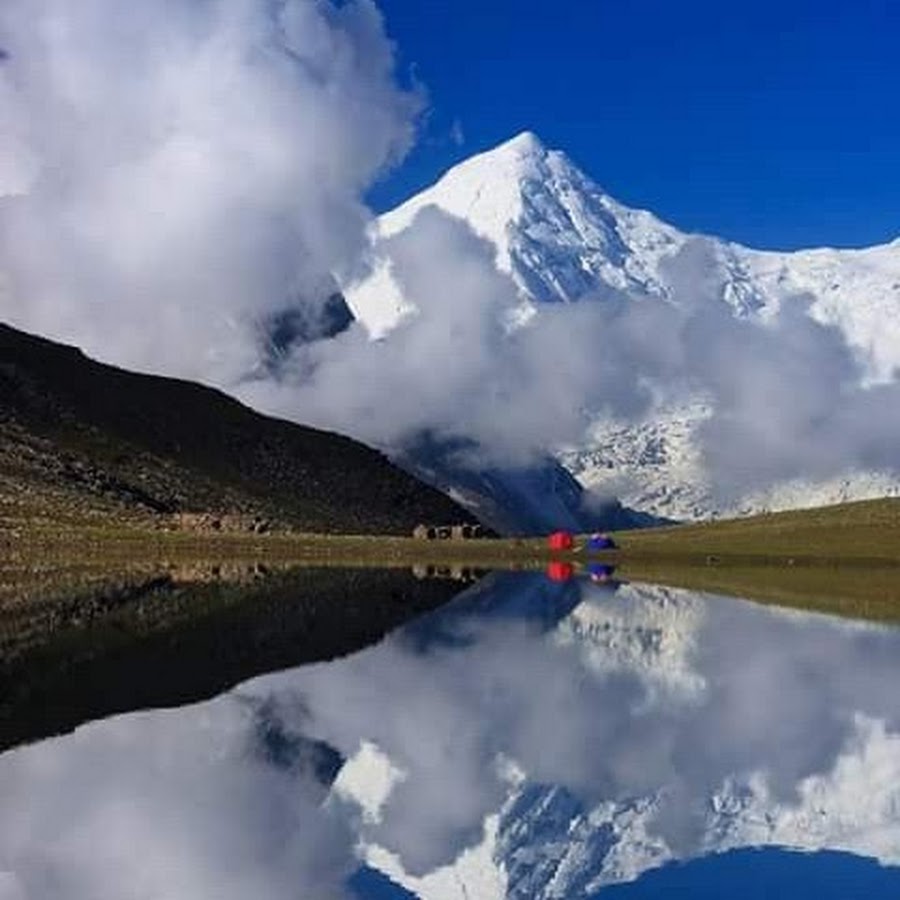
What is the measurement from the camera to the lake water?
92.4 feet

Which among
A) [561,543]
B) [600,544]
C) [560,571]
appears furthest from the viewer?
[561,543]

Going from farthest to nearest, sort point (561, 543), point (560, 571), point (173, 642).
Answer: point (561, 543) < point (560, 571) < point (173, 642)

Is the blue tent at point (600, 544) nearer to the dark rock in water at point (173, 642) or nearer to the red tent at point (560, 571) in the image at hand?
the red tent at point (560, 571)

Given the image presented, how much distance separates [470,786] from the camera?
36688 millimetres

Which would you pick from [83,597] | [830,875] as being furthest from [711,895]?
[83,597]

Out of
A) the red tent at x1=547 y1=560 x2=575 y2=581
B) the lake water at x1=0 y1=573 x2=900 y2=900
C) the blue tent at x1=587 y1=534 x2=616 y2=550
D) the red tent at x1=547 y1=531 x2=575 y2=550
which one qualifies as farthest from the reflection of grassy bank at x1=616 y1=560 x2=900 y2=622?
the lake water at x1=0 y1=573 x2=900 y2=900

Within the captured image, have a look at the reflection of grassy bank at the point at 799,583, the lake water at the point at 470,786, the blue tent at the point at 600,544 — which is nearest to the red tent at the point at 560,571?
the reflection of grassy bank at the point at 799,583

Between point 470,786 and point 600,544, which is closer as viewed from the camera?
point 470,786

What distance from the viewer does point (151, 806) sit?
32500 millimetres

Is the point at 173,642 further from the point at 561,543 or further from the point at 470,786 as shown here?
the point at 561,543

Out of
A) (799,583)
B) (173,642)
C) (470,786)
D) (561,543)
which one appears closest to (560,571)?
(799,583)

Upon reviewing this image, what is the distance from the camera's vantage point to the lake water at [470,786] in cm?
2817

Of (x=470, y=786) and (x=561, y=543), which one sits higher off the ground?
(x=561, y=543)

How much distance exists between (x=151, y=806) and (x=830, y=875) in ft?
40.9
